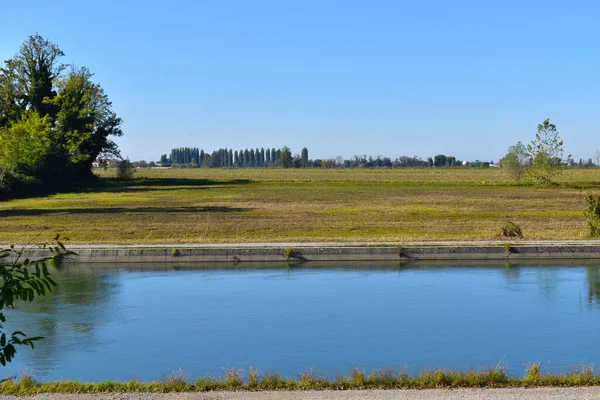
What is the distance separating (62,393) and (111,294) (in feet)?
39.4

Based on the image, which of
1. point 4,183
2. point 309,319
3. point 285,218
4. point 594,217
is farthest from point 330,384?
point 4,183

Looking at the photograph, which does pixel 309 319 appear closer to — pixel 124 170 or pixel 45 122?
pixel 45 122

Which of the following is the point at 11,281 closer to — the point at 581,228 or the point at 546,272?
the point at 546,272

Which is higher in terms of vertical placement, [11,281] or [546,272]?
[11,281]

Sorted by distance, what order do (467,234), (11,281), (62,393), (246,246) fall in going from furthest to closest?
(467,234), (246,246), (62,393), (11,281)

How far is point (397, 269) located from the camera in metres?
26.0

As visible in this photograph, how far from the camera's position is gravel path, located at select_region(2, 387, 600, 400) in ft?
34.7

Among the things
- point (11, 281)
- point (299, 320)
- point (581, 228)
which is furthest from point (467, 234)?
point (11, 281)

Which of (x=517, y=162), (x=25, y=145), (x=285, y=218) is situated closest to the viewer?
(x=285, y=218)

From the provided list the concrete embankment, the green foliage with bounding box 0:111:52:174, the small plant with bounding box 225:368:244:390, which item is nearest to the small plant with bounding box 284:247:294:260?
the concrete embankment

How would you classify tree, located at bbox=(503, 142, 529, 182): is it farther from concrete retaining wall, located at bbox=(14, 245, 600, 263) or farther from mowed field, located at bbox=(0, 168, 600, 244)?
concrete retaining wall, located at bbox=(14, 245, 600, 263)

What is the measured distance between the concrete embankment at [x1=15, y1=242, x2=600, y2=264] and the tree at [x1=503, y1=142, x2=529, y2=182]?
8076cm

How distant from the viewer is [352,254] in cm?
2708

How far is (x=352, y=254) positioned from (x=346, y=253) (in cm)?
22
